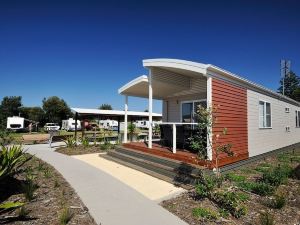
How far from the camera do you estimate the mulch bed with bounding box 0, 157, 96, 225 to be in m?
3.94

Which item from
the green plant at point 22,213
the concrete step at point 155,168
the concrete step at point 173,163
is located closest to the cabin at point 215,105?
the concrete step at point 173,163

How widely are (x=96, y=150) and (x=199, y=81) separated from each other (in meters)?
7.09

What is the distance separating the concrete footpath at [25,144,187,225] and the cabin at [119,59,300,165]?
246 centimetres

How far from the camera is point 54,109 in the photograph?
53.7m

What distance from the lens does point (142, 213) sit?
435cm

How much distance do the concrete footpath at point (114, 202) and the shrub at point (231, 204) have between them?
1125mm

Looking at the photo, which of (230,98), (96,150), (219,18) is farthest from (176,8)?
(96,150)

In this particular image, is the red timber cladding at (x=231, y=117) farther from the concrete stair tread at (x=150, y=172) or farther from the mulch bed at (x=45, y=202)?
the mulch bed at (x=45, y=202)

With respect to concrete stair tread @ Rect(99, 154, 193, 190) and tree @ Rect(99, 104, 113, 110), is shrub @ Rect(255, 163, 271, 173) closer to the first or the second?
concrete stair tread @ Rect(99, 154, 193, 190)

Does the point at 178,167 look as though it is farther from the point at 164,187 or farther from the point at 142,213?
the point at 142,213

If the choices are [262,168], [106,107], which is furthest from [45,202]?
[106,107]

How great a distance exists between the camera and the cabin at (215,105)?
302 inches

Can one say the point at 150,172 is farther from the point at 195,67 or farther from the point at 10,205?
the point at 10,205

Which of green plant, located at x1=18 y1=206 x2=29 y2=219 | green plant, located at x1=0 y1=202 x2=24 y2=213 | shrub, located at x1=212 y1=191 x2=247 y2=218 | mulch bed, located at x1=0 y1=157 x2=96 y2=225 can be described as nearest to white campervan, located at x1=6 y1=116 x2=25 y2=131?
mulch bed, located at x1=0 y1=157 x2=96 y2=225
